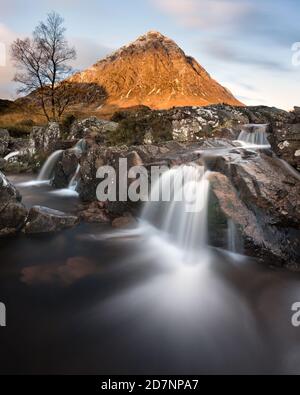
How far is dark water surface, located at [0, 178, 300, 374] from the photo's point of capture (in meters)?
4.35

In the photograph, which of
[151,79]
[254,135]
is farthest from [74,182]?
[151,79]

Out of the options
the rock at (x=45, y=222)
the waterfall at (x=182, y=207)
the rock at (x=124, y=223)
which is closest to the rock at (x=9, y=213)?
the rock at (x=45, y=222)

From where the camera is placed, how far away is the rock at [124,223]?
9.37 meters

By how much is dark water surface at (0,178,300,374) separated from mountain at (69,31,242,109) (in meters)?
70.2

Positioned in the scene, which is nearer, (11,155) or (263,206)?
(263,206)

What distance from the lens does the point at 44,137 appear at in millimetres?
19531

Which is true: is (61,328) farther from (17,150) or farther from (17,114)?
(17,114)

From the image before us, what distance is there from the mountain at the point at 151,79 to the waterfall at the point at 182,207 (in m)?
67.6

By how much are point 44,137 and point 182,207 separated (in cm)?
1419

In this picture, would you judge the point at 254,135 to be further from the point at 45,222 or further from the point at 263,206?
the point at 45,222

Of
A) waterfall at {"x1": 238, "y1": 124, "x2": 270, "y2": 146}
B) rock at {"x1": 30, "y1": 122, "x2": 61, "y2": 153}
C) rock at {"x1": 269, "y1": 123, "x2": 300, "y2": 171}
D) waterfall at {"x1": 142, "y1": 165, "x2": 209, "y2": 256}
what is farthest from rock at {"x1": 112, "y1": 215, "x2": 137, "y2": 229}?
rock at {"x1": 30, "y1": 122, "x2": 61, "y2": 153}

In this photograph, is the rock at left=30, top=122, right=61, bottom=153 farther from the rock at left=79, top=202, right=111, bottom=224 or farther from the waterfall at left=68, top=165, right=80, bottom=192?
the rock at left=79, top=202, right=111, bottom=224
